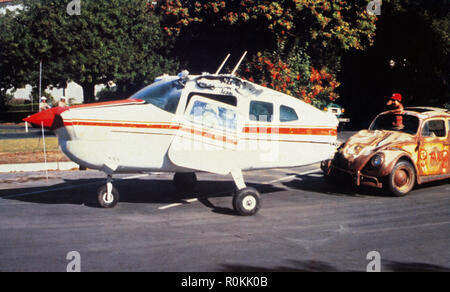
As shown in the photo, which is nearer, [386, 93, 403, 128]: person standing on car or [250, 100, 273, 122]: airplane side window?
[250, 100, 273, 122]: airplane side window

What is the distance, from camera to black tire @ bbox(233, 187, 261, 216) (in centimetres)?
920

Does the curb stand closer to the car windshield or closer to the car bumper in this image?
the car bumper

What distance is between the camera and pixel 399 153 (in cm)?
1085

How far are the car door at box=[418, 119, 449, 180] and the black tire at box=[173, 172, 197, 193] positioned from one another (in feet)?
16.9

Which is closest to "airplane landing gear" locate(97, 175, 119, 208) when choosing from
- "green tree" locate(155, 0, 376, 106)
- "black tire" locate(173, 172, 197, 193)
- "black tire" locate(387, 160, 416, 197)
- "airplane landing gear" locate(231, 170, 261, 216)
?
"black tire" locate(173, 172, 197, 193)

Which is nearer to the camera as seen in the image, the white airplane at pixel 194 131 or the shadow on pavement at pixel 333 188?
the white airplane at pixel 194 131

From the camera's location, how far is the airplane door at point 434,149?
11.4 m

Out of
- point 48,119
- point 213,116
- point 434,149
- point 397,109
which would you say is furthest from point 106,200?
point 434,149

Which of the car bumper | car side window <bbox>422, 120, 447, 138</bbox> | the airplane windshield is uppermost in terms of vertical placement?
→ the airplane windshield

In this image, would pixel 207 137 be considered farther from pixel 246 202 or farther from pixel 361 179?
pixel 361 179

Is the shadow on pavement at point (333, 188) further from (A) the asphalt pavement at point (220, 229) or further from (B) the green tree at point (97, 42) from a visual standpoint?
(B) the green tree at point (97, 42)

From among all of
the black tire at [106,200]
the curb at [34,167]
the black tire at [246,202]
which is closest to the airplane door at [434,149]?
the black tire at [246,202]

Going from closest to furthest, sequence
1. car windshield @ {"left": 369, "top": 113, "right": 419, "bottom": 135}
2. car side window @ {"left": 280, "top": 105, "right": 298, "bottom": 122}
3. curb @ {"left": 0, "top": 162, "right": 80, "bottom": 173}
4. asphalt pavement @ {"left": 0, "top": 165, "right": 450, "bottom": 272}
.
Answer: asphalt pavement @ {"left": 0, "top": 165, "right": 450, "bottom": 272}, car side window @ {"left": 280, "top": 105, "right": 298, "bottom": 122}, car windshield @ {"left": 369, "top": 113, "right": 419, "bottom": 135}, curb @ {"left": 0, "top": 162, "right": 80, "bottom": 173}

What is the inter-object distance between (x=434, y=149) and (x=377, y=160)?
180cm
